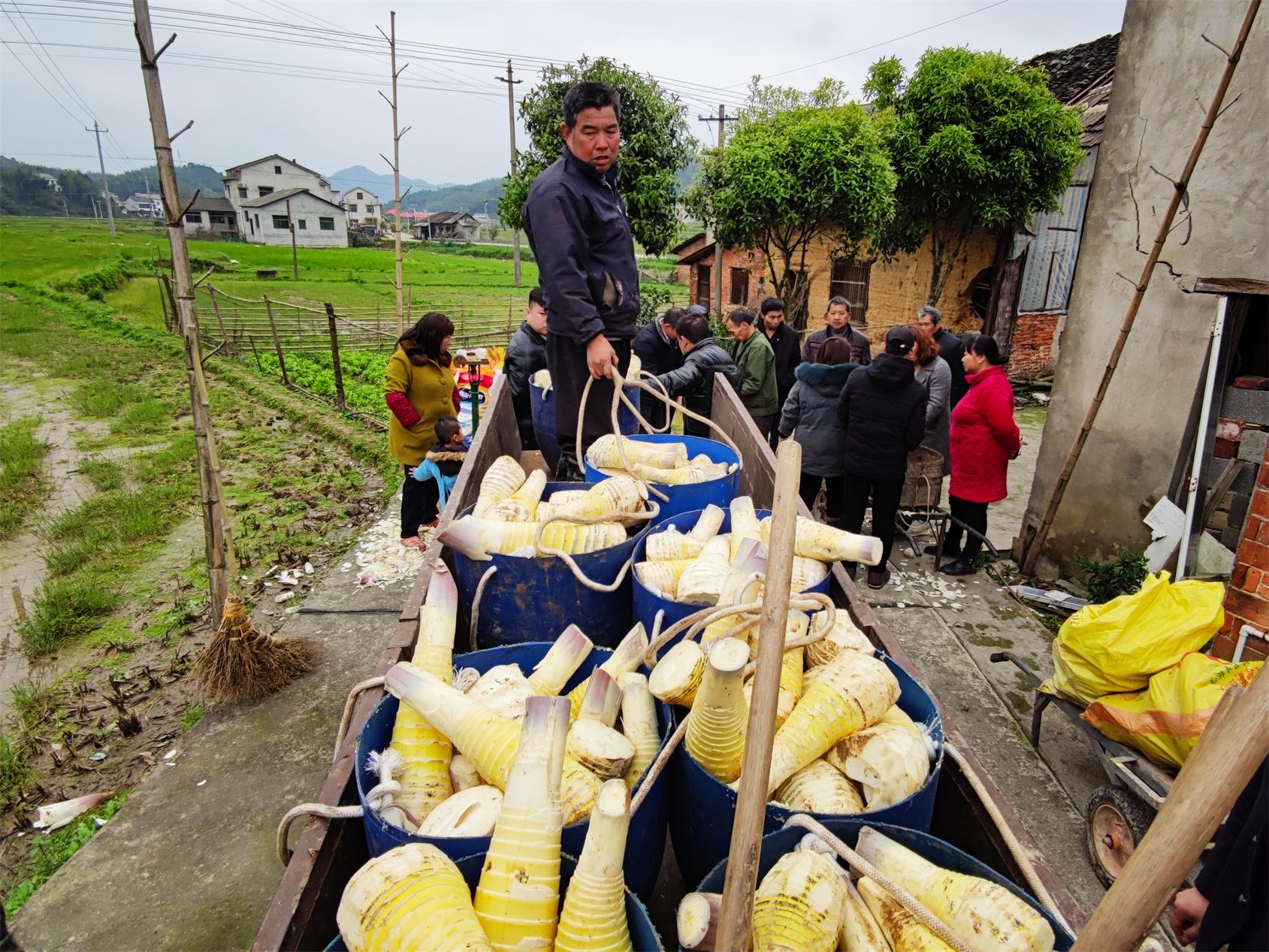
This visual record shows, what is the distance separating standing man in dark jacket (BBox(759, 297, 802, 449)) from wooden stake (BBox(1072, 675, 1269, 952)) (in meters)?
6.15

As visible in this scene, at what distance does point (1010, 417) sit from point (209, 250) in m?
54.4

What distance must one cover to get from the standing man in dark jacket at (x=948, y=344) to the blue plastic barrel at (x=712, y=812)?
16.4 ft

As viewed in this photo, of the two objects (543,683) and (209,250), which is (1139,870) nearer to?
(543,683)

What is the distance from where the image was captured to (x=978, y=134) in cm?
1142

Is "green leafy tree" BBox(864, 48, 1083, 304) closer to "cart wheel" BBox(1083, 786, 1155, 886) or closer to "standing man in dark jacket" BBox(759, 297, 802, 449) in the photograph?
"standing man in dark jacket" BBox(759, 297, 802, 449)

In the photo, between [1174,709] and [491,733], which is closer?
[491,733]

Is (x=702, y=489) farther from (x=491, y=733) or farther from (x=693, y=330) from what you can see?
(x=693, y=330)

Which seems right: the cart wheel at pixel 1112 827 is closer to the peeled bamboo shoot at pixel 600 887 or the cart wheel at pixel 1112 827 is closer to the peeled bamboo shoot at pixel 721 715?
the peeled bamboo shoot at pixel 721 715

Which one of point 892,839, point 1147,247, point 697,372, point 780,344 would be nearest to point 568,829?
point 892,839

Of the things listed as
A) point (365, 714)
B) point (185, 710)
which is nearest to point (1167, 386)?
point (365, 714)

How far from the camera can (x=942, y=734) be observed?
5.68ft

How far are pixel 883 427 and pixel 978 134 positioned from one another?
9383 millimetres

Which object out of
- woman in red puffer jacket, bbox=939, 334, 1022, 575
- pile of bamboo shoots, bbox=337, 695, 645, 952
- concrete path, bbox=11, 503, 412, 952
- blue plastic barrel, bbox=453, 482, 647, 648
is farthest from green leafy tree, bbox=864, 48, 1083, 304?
pile of bamboo shoots, bbox=337, 695, 645, 952

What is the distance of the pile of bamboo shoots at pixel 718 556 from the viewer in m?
2.13
